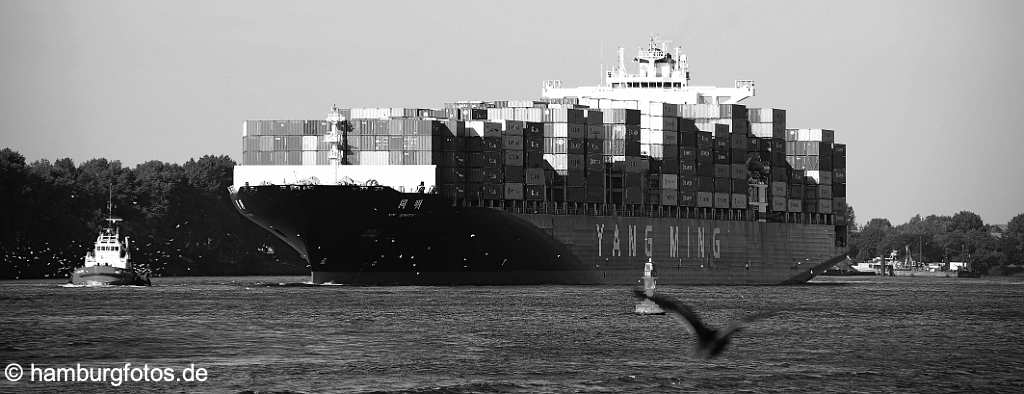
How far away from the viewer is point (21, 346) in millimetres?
52031

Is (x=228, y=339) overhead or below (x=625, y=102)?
below

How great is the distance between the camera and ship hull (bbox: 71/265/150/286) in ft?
310

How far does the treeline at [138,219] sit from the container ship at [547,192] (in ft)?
119

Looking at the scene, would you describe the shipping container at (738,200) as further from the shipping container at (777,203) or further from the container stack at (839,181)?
the container stack at (839,181)

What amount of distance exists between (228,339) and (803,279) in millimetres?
85209

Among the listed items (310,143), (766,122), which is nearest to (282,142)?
(310,143)

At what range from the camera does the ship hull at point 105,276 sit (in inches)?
3725

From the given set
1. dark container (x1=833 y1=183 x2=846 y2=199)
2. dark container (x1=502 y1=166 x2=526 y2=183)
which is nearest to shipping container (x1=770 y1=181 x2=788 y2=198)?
dark container (x1=833 y1=183 x2=846 y2=199)

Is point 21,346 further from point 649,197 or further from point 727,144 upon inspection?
point 727,144

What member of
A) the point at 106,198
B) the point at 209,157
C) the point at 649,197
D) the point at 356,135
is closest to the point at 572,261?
the point at 649,197

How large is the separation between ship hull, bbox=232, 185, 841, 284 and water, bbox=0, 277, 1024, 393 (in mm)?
13891

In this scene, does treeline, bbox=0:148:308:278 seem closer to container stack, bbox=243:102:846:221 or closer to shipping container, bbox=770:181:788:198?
container stack, bbox=243:102:846:221

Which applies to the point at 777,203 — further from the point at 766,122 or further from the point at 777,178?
the point at 766,122

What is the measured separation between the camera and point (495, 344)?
180 ft
